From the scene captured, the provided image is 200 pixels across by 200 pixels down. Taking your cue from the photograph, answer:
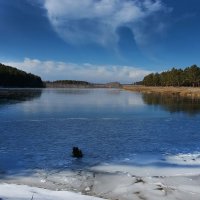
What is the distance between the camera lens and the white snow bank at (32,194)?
1244 centimetres

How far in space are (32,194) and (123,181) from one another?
13.2ft

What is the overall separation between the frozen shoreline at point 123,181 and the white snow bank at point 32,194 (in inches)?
10.2

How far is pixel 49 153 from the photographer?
2039 centimetres

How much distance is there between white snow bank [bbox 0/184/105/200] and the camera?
12.4 metres

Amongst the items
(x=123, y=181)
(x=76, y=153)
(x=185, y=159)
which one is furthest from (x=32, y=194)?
(x=185, y=159)

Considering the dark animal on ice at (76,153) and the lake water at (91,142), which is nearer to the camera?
the lake water at (91,142)

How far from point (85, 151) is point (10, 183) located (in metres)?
7.13

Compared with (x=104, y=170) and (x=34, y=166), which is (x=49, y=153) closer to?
(x=34, y=166)

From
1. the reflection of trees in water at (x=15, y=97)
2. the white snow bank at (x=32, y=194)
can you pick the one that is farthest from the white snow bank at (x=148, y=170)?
the reflection of trees in water at (x=15, y=97)

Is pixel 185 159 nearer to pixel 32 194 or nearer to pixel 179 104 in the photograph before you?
pixel 32 194

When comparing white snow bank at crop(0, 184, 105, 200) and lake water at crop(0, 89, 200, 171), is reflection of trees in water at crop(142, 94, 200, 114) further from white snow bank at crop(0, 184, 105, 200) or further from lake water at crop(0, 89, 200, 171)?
white snow bank at crop(0, 184, 105, 200)

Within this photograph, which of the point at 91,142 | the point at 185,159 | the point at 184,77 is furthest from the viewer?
the point at 184,77

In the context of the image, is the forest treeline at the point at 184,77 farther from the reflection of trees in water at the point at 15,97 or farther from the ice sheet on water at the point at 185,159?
the ice sheet on water at the point at 185,159

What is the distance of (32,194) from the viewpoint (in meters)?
12.8
